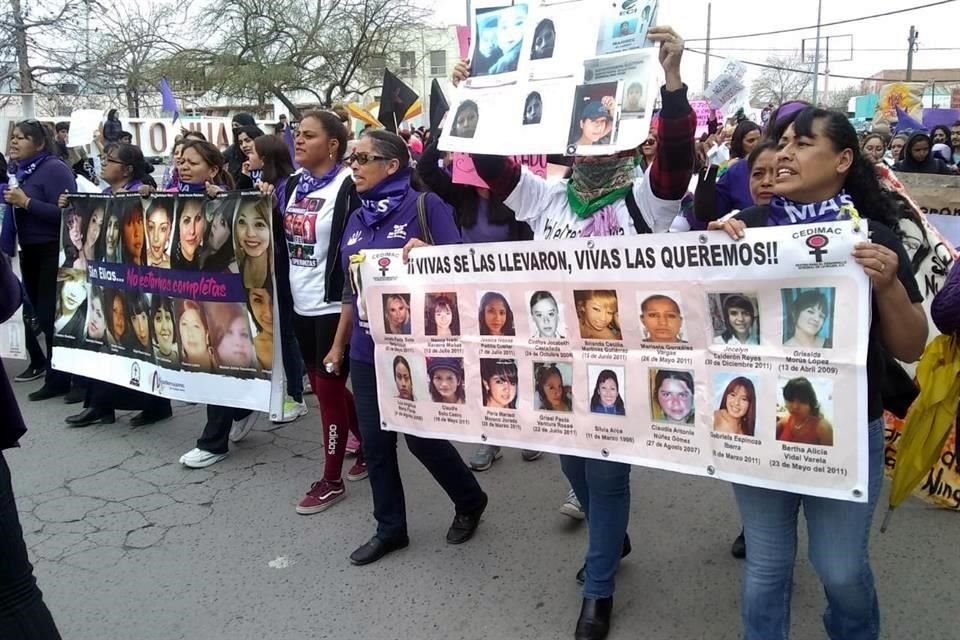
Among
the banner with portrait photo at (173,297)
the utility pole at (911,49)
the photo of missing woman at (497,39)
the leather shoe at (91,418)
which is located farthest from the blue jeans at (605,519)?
the utility pole at (911,49)

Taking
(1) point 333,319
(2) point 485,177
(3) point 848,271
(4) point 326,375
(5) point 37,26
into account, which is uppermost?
(5) point 37,26

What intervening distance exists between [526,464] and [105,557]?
2.19 m

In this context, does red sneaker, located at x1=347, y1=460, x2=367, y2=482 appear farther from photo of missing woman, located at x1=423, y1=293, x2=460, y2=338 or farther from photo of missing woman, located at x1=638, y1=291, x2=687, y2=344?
photo of missing woman, located at x1=638, y1=291, x2=687, y2=344

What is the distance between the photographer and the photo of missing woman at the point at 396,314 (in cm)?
301

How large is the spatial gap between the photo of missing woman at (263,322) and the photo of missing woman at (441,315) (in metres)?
1.66

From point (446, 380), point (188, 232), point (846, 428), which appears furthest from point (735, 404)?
point (188, 232)

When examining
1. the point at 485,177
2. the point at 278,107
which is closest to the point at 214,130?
the point at 485,177

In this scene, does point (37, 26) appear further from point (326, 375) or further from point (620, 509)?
point (620, 509)

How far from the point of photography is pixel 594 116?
7.95 ft

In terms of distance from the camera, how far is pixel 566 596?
120 inches

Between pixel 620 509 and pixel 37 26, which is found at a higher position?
pixel 37 26

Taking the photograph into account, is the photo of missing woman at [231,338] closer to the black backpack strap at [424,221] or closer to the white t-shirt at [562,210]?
the black backpack strap at [424,221]

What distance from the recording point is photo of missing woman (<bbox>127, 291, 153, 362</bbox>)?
4883 mm

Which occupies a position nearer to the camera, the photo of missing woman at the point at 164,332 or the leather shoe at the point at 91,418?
the photo of missing woman at the point at 164,332
